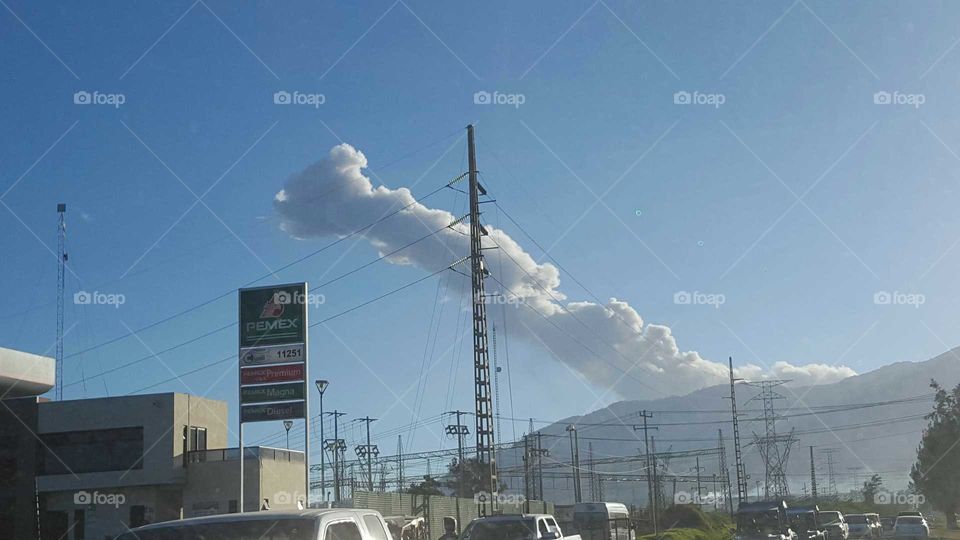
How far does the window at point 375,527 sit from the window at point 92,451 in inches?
1229

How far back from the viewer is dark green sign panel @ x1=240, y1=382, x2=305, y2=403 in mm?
32062

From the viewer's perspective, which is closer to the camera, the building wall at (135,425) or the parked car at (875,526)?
the building wall at (135,425)

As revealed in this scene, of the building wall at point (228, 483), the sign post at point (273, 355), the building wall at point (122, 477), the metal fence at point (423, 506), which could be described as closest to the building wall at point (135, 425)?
the building wall at point (122, 477)

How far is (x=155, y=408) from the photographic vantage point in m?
40.3

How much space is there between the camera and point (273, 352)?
3212cm

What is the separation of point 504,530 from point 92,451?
25617 millimetres

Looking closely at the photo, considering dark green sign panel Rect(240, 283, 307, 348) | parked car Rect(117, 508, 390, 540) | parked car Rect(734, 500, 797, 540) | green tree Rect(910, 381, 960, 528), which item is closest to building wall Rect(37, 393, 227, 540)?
dark green sign panel Rect(240, 283, 307, 348)

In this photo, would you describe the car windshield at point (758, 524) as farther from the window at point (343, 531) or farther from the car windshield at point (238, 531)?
the car windshield at point (238, 531)

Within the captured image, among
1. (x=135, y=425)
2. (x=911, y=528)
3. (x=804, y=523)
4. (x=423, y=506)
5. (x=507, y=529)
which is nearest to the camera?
(x=507, y=529)

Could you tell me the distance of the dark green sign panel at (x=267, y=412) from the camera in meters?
32.2

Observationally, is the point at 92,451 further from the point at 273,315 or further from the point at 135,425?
the point at 273,315

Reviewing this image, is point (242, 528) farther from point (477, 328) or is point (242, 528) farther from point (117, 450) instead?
point (117, 450)

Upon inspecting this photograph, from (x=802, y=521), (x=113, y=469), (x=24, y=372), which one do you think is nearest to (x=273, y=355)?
(x=113, y=469)

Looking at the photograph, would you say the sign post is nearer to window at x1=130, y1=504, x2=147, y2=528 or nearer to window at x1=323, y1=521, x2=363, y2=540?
window at x1=130, y1=504, x2=147, y2=528
